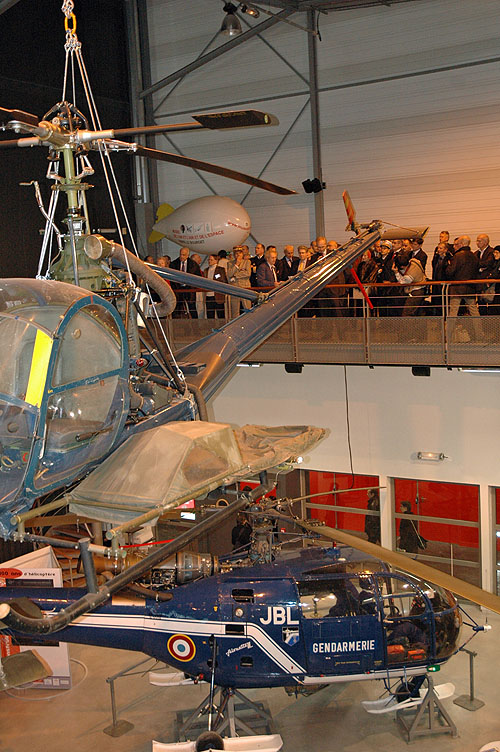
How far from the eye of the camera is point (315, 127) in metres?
16.6

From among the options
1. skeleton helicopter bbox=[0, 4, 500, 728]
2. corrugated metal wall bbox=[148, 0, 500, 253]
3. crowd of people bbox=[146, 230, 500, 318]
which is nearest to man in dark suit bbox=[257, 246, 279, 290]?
crowd of people bbox=[146, 230, 500, 318]

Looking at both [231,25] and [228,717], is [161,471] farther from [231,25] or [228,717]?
[231,25]

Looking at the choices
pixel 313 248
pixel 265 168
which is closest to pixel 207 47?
pixel 265 168

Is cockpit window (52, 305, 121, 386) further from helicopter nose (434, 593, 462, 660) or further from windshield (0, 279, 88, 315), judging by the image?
helicopter nose (434, 593, 462, 660)

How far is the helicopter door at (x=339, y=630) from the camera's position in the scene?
8.29 meters

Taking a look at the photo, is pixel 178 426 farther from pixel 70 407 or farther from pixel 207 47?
pixel 207 47

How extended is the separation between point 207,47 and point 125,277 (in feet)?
44.6

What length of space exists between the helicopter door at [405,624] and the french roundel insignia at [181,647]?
7.19 ft

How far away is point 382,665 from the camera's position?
844 centimetres

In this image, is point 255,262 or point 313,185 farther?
point 313,185

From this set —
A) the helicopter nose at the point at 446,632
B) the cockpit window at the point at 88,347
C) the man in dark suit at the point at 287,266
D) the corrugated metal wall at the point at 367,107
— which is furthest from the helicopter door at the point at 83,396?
the corrugated metal wall at the point at 367,107

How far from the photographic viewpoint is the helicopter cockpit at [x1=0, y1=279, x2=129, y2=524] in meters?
4.79

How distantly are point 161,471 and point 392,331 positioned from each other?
7.54 metres

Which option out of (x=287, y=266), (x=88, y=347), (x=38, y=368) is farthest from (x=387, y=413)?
(x=38, y=368)
